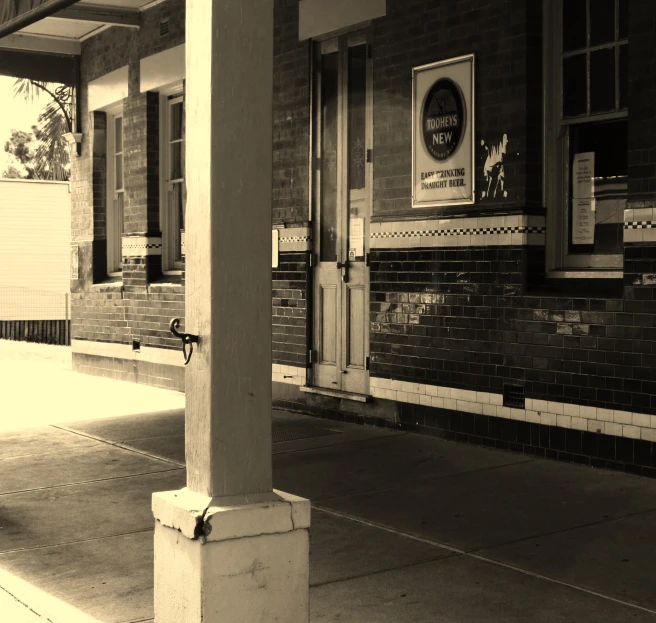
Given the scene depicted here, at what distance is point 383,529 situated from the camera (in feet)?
19.5

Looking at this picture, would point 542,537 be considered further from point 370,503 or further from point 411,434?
point 411,434

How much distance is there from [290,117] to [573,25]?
3406 mm

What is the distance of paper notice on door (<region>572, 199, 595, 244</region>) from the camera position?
7645 millimetres

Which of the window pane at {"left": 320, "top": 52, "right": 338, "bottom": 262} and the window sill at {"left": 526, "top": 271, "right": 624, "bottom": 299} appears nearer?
the window sill at {"left": 526, "top": 271, "right": 624, "bottom": 299}

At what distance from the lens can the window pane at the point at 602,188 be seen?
7414 mm

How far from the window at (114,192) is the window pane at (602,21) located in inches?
324

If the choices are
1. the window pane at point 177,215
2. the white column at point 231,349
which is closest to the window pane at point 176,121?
the window pane at point 177,215

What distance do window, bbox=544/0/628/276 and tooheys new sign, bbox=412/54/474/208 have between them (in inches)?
27.7

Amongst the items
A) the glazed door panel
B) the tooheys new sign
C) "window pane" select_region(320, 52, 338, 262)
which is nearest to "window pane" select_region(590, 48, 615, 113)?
the tooheys new sign

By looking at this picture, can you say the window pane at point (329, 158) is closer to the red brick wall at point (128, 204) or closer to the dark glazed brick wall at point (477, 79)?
the dark glazed brick wall at point (477, 79)

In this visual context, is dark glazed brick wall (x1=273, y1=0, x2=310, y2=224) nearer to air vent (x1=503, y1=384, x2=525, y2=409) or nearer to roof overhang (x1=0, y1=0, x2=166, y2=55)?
roof overhang (x1=0, y1=0, x2=166, y2=55)

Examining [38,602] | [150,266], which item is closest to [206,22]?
[38,602]

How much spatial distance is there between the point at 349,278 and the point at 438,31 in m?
2.39

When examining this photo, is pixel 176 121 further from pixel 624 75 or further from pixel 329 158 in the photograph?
pixel 624 75
